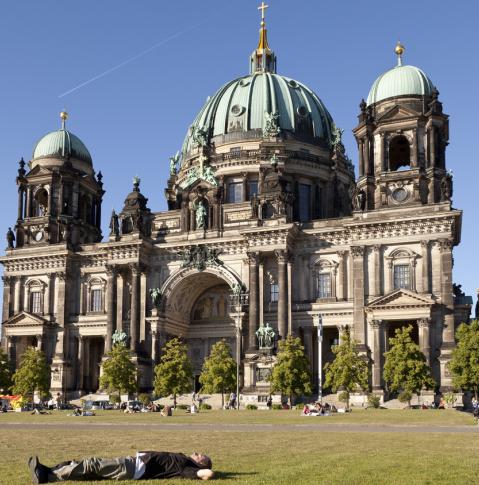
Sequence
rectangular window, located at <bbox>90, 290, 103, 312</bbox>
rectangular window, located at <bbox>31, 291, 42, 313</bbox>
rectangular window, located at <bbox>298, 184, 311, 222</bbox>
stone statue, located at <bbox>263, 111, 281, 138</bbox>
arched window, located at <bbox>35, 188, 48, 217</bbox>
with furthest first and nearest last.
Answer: arched window, located at <bbox>35, 188, 48, 217</bbox>
rectangular window, located at <bbox>298, 184, 311, 222</bbox>
stone statue, located at <bbox>263, 111, 281, 138</bbox>
rectangular window, located at <bbox>31, 291, 42, 313</bbox>
rectangular window, located at <bbox>90, 290, 103, 312</bbox>

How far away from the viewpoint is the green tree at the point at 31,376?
81.8m

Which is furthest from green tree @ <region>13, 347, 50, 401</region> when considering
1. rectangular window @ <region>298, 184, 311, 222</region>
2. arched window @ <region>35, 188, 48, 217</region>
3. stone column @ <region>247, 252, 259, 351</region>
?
rectangular window @ <region>298, 184, 311, 222</region>

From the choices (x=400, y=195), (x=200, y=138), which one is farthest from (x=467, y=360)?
(x=200, y=138)

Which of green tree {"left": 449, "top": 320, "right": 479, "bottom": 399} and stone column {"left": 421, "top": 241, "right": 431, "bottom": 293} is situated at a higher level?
stone column {"left": 421, "top": 241, "right": 431, "bottom": 293}

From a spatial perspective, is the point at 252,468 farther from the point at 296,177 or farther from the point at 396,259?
the point at 296,177

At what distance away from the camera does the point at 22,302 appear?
300 feet

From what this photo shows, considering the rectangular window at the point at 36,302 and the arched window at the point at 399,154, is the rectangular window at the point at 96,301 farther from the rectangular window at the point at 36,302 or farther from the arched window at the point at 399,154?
the arched window at the point at 399,154

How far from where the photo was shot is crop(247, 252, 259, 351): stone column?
7812 cm

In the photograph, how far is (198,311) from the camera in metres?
91.8

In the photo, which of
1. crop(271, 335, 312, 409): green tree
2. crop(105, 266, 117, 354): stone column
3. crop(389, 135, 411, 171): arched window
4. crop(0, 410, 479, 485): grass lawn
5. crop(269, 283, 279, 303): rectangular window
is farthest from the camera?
crop(105, 266, 117, 354): stone column

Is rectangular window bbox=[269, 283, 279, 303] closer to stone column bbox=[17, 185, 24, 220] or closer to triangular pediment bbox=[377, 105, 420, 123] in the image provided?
triangular pediment bbox=[377, 105, 420, 123]

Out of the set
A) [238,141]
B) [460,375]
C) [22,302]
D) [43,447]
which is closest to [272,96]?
[238,141]

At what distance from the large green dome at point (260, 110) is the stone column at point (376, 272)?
26.8 meters

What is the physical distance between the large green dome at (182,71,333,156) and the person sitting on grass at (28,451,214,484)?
80.8 m
